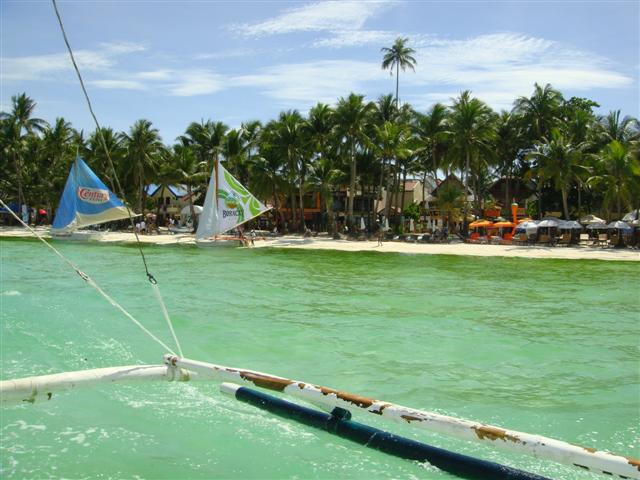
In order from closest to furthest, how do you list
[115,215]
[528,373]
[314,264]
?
1. [528,373]
2. [314,264]
3. [115,215]

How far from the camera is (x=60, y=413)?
807cm

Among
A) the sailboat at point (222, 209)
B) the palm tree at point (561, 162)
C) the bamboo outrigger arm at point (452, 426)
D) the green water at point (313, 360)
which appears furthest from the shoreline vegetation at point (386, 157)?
the bamboo outrigger arm at point (452, 426)

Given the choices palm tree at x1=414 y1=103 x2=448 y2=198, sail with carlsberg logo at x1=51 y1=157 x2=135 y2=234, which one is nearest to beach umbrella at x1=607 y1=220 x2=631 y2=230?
palm tree at x1=414 y1=103 x2=448 y2=198

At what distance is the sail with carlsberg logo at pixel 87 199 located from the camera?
37.4 meters

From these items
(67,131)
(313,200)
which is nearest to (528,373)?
(313,200)

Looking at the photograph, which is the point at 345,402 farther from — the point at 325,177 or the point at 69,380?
the point at 325,177

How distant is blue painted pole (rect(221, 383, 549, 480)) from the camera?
154 inches

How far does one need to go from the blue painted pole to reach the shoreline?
33.2 meters

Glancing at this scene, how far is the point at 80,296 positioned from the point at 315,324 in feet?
27.5

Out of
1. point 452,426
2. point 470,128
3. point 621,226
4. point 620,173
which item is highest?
point 470,128

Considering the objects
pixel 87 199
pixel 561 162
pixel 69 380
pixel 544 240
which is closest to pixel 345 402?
pixel 69 380

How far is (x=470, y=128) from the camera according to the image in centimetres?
4825

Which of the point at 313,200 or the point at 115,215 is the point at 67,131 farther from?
the point at 115,215

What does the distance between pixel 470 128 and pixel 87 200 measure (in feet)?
96.8
